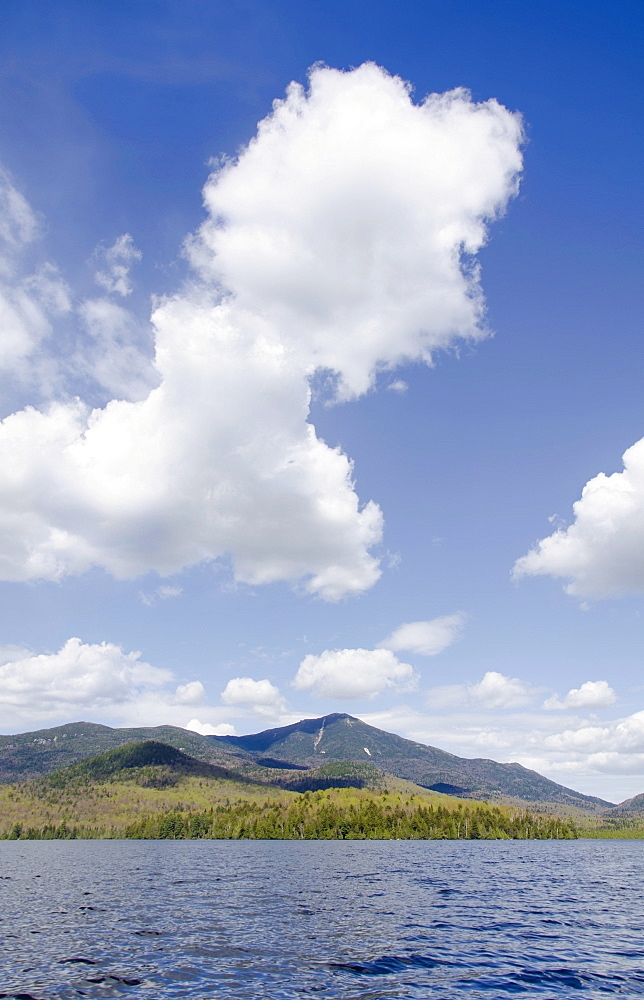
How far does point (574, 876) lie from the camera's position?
11675cm

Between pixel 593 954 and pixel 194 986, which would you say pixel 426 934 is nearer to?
pixel 593 954

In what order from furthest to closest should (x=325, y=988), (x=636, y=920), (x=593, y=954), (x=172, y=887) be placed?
1. (x=172, y=887)
2. (x=636, y=920)
3. (x=593, y=954)
4. (x=325, y=988)

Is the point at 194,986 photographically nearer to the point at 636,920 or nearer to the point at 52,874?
the point at 636,920

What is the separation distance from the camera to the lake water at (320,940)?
3550 cm

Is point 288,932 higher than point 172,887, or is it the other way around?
point 288,932

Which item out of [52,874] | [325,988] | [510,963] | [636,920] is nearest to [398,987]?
[325,988]

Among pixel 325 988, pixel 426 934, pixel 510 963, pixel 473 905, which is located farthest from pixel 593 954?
pixel 473 905

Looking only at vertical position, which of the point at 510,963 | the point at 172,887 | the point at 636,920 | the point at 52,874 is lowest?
the point at 52,874

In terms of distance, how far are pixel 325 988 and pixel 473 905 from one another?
44.6m

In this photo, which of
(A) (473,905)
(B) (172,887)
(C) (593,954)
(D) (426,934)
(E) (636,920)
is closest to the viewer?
(C) (593,954)

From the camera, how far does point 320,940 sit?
4841 centimetres

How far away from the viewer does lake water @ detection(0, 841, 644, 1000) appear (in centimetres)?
3550

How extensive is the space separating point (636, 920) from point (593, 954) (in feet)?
74.6

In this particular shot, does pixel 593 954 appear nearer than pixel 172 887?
Yes
